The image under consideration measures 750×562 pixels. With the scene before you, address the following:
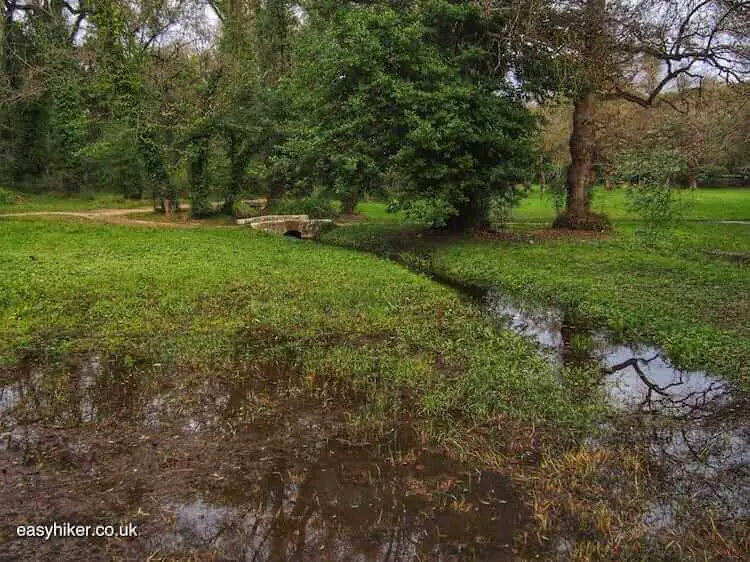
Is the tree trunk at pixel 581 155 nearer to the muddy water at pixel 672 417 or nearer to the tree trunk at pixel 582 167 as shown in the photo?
the tree trunk at pixel 582 167

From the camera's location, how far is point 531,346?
29.8 ft

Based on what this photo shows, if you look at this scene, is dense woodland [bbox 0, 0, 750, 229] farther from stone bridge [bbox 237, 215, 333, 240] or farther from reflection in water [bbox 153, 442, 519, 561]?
reflection in water [bbox 153, 442, 519, 561]

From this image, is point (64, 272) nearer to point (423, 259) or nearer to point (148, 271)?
point (148, 271)

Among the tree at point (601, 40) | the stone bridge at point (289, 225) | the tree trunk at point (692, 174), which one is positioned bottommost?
the stone bridge at point (289, 225)

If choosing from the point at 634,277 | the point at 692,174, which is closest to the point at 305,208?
the point at 634,277

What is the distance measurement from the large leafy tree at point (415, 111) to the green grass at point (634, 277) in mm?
1986

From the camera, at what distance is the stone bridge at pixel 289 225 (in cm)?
2216

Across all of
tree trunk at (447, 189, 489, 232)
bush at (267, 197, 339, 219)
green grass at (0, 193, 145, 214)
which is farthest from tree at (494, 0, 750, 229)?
green grass at (0, 193, 145, 214)

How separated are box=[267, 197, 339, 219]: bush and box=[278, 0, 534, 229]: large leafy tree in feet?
25.2

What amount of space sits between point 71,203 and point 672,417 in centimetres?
2839

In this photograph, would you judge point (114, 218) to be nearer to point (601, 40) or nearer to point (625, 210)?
point (601, 40)

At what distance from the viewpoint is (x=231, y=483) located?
5.18 m

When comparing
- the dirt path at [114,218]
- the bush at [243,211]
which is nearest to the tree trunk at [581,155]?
the dirt path at [114,218]

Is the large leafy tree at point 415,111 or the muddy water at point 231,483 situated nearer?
the muddy water at point 231,483
